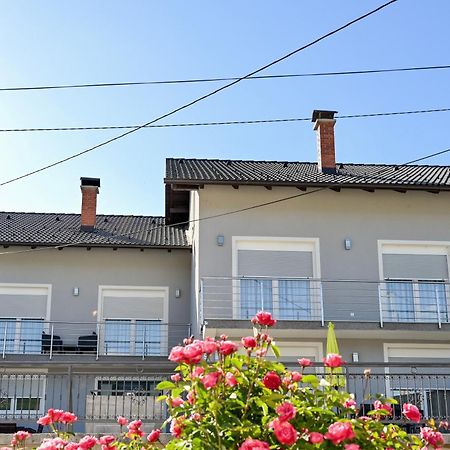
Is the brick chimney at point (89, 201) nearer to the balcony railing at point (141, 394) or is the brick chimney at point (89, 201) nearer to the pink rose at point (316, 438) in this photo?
the balcony railing at point (141, 394)

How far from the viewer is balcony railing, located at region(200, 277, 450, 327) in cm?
1492

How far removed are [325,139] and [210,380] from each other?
14548mm

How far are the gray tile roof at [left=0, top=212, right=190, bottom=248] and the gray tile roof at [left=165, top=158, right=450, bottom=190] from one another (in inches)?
80.9

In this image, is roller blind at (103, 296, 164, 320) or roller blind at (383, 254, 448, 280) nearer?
roller blind at (383, 254, 448, 280)

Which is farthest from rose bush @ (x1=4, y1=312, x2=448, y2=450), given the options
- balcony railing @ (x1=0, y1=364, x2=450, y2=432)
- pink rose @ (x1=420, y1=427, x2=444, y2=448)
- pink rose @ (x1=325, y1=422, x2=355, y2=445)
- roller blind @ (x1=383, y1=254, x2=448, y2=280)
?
roller blind @ (x1=383, y1=254, x2=448, y2=280)

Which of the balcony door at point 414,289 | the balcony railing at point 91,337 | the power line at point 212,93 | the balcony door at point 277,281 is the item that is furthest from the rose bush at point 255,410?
the balcony railing at point 91,337

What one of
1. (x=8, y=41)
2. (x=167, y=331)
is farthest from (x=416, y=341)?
(x=8, y=41)

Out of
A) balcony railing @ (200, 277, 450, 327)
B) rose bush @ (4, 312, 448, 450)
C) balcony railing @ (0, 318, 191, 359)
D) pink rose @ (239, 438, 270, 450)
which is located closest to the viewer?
pink rose @ (239, 438, 270, 450)

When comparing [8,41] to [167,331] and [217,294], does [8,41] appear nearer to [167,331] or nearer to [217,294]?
[217,294]

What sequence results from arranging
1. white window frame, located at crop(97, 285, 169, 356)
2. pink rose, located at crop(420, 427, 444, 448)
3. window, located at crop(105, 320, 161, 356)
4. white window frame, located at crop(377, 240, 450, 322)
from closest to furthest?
pink rose, located at crop(420, 427, 444, 448) → white window frame, located at crop(377, 240, 450, 322) → window, located at crop(105, 320, 161, 356) → white window frame, located at crop(97, 285, 169, 356)

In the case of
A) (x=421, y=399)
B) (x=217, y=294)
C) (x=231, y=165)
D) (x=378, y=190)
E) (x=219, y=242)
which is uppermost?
(x=231, y=165)

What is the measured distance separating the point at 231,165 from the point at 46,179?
279 inches

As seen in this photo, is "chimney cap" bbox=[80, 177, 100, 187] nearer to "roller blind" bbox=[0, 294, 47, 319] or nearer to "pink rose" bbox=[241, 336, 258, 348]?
"roller blind" bbox=[0, 294, 47, 319]

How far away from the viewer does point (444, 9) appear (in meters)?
8.77
